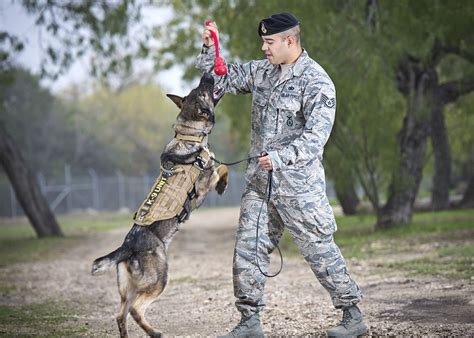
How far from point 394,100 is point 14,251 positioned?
9291 mm

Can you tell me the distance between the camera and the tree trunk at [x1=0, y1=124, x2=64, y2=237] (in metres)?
20.1

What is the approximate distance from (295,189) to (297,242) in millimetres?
430

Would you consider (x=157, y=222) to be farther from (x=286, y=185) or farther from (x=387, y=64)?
(x=387, y=64)

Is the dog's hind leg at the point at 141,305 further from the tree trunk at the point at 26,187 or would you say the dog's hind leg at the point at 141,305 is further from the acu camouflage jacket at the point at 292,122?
the tree trunk at the point at 26,187

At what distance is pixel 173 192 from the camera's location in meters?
6.20

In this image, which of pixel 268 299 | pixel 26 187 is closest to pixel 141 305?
pixel 268 299

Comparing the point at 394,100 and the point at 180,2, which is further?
the point at 180,2

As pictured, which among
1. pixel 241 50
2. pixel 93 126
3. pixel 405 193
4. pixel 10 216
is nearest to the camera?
pixel 405 193

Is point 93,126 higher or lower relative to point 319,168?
lower

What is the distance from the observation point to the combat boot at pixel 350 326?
5.78 m

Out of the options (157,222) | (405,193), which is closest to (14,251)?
(405,193)

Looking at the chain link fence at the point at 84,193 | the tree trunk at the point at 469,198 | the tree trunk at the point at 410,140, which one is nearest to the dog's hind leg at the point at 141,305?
the tree trunk at the point at 410,140

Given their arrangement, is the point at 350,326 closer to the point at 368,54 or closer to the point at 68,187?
the point at 368,54

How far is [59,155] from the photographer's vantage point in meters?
45.4
